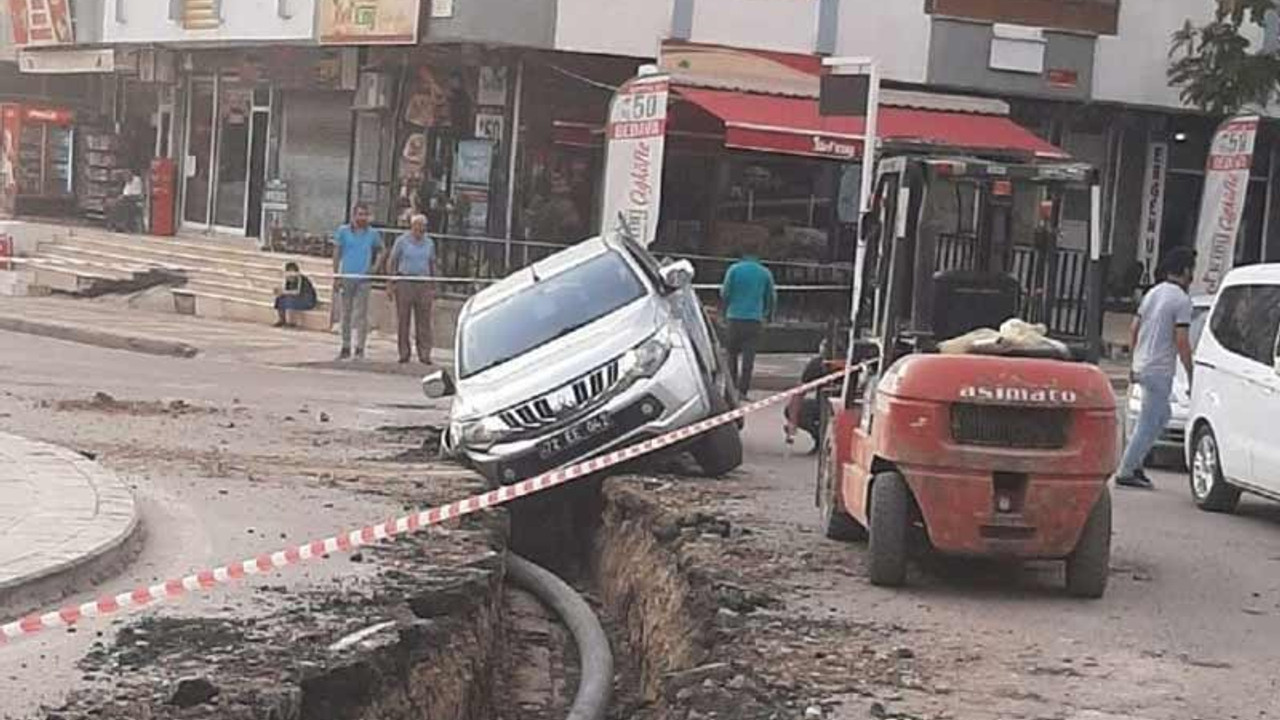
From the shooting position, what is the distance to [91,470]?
39.5 ft

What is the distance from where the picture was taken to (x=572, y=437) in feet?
42.6

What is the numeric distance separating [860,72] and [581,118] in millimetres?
9463

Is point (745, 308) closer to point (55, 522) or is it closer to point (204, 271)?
point (55, 522)

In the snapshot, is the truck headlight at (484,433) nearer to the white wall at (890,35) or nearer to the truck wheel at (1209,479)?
the truck wheel at (1209,479)

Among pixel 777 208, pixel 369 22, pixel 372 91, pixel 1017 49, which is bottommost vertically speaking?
pixel 777 208

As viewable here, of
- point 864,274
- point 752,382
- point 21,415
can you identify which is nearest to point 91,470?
point 21,415

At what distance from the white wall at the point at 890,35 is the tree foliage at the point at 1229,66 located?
355 cm

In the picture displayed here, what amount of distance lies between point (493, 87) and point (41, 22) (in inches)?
533

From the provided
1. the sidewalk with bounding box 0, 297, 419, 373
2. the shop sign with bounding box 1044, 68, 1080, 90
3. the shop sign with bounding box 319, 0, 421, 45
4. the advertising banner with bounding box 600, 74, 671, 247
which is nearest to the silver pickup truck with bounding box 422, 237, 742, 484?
the advertising banner with bounding box 600, 74, 671, 247

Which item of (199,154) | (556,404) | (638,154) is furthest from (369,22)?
(556,404)

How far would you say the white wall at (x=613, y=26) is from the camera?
24.7m

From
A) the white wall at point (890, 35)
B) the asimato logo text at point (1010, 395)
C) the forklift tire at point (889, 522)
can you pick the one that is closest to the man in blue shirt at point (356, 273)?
the white wall at point (890, 35)

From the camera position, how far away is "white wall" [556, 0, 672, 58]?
24.7 meters

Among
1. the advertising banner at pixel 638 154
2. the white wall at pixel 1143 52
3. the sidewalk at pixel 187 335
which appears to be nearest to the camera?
the advertising banner at pixel 638 154
